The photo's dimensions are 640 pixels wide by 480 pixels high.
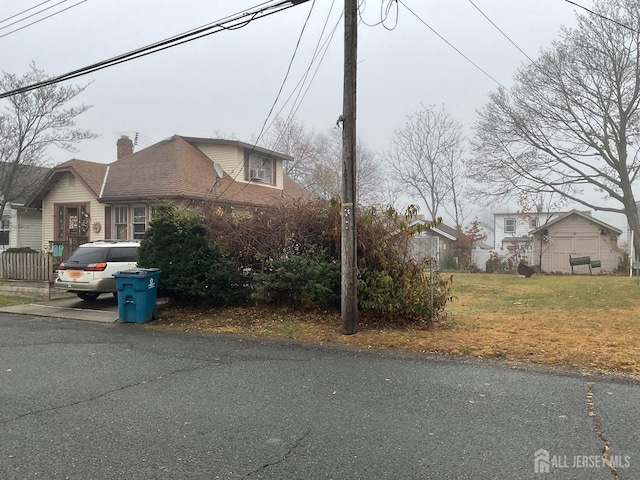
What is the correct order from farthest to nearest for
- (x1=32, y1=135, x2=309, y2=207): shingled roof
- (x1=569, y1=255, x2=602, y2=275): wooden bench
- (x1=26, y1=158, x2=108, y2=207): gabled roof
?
1. (x1=569, y1=255, x2=602, y2=275): wooden bench
2. (x1=26, y1=158, x2=108, y2=207): gabled roof
3. (x1=32, y1=135, x2=309, y2=207): shingled roof

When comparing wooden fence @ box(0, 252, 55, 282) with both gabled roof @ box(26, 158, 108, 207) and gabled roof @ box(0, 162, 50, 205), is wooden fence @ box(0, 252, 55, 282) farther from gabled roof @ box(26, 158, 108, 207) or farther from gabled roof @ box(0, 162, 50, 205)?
gabled roof @ box(0, 162, 50, 205)

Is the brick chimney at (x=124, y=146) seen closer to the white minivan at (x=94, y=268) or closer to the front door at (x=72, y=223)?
the front door at (x=72, y=223)

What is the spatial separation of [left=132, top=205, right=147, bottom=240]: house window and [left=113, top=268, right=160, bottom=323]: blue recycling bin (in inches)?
383

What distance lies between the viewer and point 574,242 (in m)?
30.0

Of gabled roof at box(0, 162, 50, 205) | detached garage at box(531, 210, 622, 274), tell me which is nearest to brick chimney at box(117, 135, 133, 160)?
gabled roof at box(0, 162, 50, 205)

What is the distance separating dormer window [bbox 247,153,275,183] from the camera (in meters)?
22.2

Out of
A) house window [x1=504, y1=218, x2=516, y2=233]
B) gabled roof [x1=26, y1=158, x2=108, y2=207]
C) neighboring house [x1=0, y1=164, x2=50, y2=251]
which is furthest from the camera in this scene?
house window [x1=504, y1=218, x2=516, y2=233]

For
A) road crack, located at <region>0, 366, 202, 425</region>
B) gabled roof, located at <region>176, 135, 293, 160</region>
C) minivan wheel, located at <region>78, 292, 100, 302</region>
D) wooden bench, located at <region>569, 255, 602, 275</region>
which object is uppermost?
gabled roof, located at <region>176, 135, 293, 160</region>

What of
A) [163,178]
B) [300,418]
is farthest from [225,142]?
[300,418]

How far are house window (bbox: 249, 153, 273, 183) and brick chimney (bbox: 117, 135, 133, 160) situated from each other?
23.8 feet

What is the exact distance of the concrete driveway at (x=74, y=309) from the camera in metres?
10.4

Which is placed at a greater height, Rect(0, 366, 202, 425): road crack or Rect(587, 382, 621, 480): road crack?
Rect(0, 366, 202, 425): road crack

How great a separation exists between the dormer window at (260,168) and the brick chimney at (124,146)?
286 inches

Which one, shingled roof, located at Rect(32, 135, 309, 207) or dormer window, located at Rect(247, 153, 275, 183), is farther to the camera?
dormer window, located at Rect(247, 153, 275, 183)
